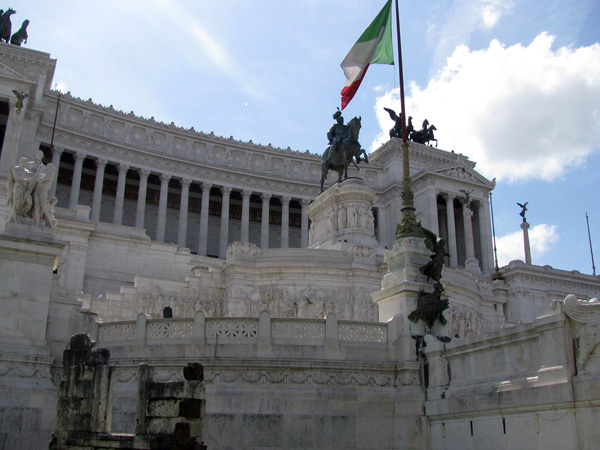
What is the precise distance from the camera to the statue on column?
65.9ft

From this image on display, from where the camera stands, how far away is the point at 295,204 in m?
79.9

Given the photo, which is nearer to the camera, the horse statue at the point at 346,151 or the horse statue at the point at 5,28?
→ the horse statue at the point at 346,151

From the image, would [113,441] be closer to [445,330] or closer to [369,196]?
[445,330]

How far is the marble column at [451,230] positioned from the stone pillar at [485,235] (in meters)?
3.32

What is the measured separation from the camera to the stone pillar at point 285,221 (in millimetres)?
72625

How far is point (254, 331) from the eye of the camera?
1773 cm

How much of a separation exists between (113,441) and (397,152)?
7121 cm

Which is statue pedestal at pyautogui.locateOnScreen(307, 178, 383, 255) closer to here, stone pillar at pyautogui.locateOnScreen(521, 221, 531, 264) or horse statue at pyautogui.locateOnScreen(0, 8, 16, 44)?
stone pillar at pyautogui.locateOnScreen(521, 221, 531, 264)

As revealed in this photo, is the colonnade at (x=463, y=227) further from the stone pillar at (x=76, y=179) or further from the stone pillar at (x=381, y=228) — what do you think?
the stone pillar at (x=76, y=179)

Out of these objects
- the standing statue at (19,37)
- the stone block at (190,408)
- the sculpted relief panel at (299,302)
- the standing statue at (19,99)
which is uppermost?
the standing statue at (19,37)

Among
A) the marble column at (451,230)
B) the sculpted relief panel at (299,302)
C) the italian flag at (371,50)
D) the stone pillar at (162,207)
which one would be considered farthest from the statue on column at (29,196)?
the marble column at (451,230)

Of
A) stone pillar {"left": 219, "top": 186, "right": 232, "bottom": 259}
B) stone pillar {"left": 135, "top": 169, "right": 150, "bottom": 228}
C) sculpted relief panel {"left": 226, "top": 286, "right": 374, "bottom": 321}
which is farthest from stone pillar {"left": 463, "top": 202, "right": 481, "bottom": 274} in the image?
sculpted relief panel {"left": 226, "top": 286, "right": 374, "bottom": 321}

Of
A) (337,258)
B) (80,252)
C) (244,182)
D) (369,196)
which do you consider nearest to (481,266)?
(244,182)

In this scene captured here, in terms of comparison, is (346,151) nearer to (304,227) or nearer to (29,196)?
(29,196)
